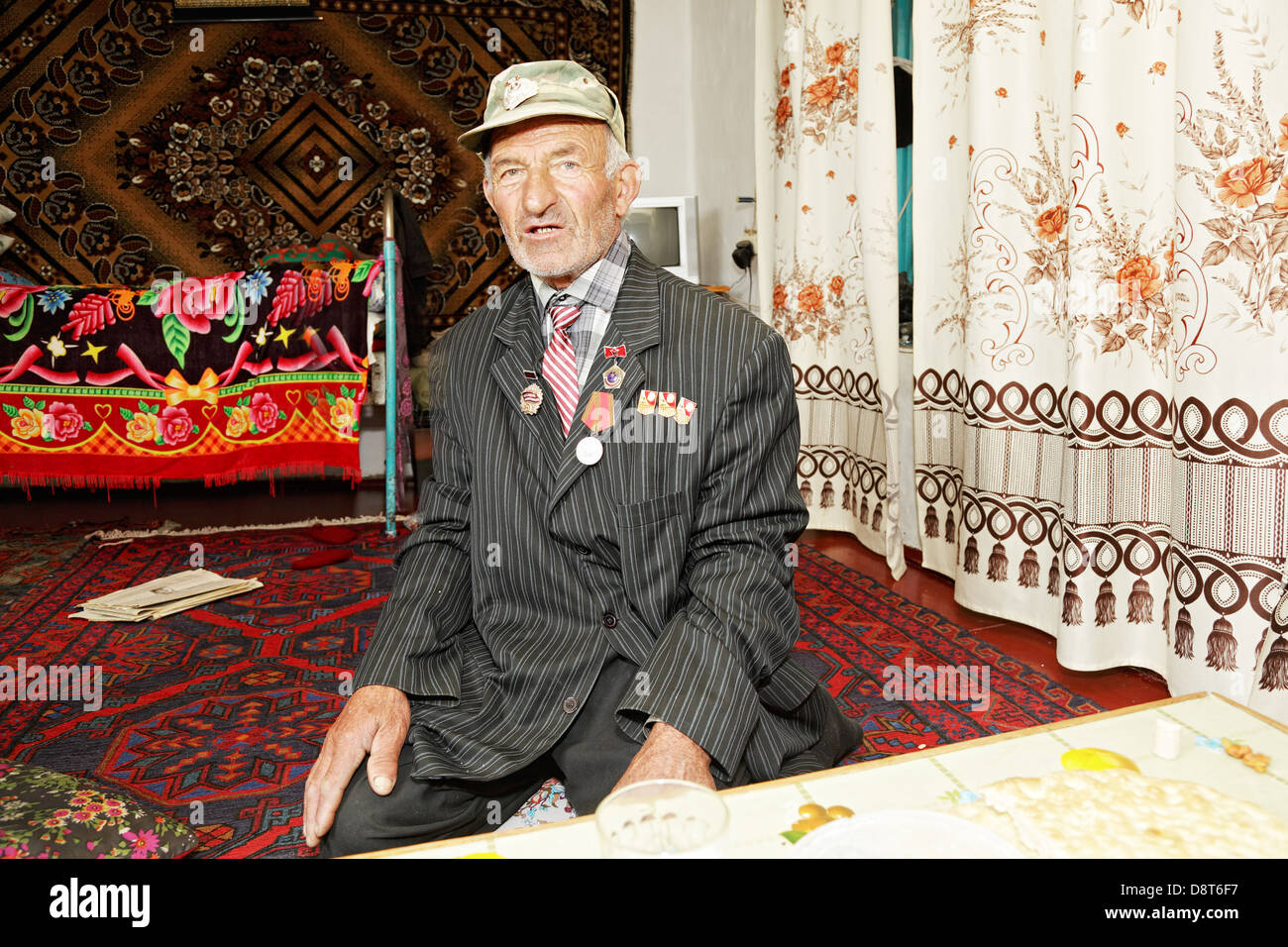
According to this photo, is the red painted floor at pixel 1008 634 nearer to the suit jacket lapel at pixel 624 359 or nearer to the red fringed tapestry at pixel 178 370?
the suit jacket lapel at pixel 624 359

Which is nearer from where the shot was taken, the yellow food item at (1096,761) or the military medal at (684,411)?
the yellow food item at (1096,761)

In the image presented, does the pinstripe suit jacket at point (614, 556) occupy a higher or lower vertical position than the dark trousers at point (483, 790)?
higher

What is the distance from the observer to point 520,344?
4.36ft

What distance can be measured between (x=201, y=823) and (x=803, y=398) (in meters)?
2.47

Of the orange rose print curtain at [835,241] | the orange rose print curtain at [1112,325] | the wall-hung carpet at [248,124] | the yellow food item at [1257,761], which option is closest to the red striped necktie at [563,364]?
the yellow food item at [1257,761]

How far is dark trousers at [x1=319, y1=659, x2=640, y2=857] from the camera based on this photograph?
1081 mm

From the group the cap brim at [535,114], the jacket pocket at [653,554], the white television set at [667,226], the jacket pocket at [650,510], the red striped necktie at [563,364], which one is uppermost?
the white television set at [667,226]

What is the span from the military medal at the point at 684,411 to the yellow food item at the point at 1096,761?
0.61 meters

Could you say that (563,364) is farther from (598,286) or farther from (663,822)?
(663,822)

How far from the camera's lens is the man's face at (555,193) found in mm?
1303

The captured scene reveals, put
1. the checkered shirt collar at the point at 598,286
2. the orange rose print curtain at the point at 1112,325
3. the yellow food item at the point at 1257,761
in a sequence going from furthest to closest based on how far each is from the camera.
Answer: the orange rose print curtain at the point at 1112,325
the checkered shirt collar at the point at 598,286
the yellow food item at the point at 1257,761

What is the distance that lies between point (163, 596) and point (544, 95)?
2.14 meters

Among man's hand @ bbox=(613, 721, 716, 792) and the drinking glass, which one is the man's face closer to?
man's hand @ bbox=(613, 721, 716, 792)
